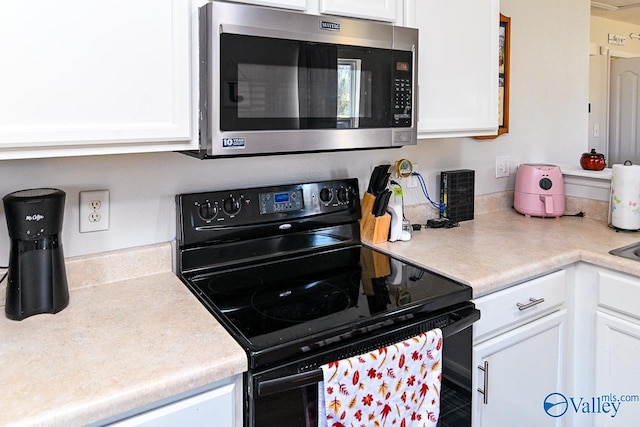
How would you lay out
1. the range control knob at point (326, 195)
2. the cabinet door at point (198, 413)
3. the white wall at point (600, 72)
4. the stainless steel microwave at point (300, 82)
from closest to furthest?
the cabinet door at point (198, 413), the stainless steel microwave at point (300, 82), the range control knob at point (326, 195), the white wall at point (600, 72)

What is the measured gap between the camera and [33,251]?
116 centimetres

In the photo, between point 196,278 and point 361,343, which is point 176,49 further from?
point 361,343

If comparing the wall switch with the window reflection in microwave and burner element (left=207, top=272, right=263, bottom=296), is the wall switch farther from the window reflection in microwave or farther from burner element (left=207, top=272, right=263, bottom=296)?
burner element (left=207, top=272, right=263, bottom=296)

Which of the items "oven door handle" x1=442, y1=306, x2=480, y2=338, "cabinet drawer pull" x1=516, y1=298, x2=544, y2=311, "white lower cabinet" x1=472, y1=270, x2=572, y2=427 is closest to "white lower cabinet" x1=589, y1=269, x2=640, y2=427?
"white lower cabinet" x1=472, y1=270, x2=572, y2=427

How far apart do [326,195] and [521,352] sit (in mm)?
823

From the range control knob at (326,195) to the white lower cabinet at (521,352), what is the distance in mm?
609

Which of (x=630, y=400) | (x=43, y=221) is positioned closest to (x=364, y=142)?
(x=43, y=221)

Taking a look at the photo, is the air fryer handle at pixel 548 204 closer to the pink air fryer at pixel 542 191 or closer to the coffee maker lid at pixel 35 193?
the pink air fryer at pixel 542 191

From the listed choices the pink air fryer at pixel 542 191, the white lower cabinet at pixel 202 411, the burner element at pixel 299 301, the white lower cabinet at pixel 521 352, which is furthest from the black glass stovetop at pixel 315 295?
the pink air fryer at pixel 542 191

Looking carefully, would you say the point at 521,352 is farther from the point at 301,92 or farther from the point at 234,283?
the point at 301,92

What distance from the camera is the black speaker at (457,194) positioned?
2074mm

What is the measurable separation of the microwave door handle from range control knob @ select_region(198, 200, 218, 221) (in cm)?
64

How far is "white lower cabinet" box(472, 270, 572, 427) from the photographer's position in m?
1.48

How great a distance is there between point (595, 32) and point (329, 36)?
417cm
